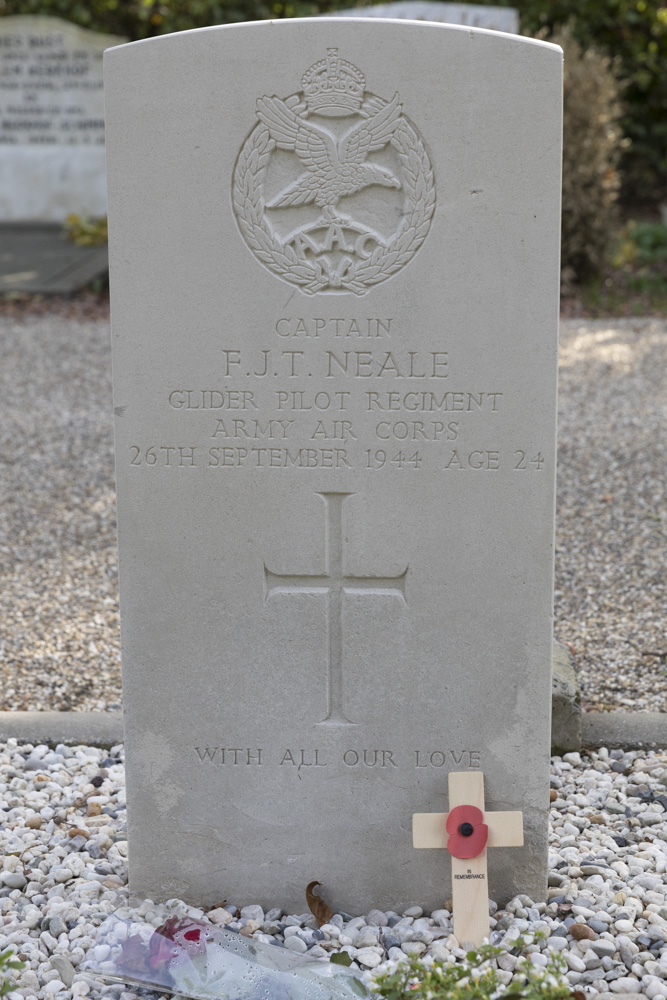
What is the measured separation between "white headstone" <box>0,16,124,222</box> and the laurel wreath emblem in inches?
388

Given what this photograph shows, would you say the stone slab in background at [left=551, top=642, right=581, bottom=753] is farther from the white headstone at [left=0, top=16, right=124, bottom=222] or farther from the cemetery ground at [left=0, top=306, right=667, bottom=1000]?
the white headstone at [left=0, top=16, right=124, bottom=222]

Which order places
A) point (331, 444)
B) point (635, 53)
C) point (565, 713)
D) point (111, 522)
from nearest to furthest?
point (331, 444) → point (565, 713) → point (111, 522) → point (635, 53)

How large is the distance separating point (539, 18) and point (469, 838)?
11.0 metres

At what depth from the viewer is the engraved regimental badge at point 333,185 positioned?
7.16 feet

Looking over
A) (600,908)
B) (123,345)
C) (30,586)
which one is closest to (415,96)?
(123,345)

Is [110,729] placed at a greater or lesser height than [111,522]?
lesser

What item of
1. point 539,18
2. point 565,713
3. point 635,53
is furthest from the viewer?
point 635,53

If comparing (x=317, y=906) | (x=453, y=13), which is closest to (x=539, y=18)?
(x=453, y=13)

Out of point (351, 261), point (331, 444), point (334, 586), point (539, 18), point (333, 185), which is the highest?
point (539, 18)

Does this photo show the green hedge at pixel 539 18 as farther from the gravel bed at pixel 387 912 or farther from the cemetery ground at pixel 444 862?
the gravel bed at pixel 387 912

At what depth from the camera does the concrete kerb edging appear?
126 inches

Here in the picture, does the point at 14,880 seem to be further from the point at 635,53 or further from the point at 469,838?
the point at 635,53

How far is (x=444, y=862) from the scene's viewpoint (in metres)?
2.47

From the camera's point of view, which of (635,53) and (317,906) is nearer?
(317,906)
